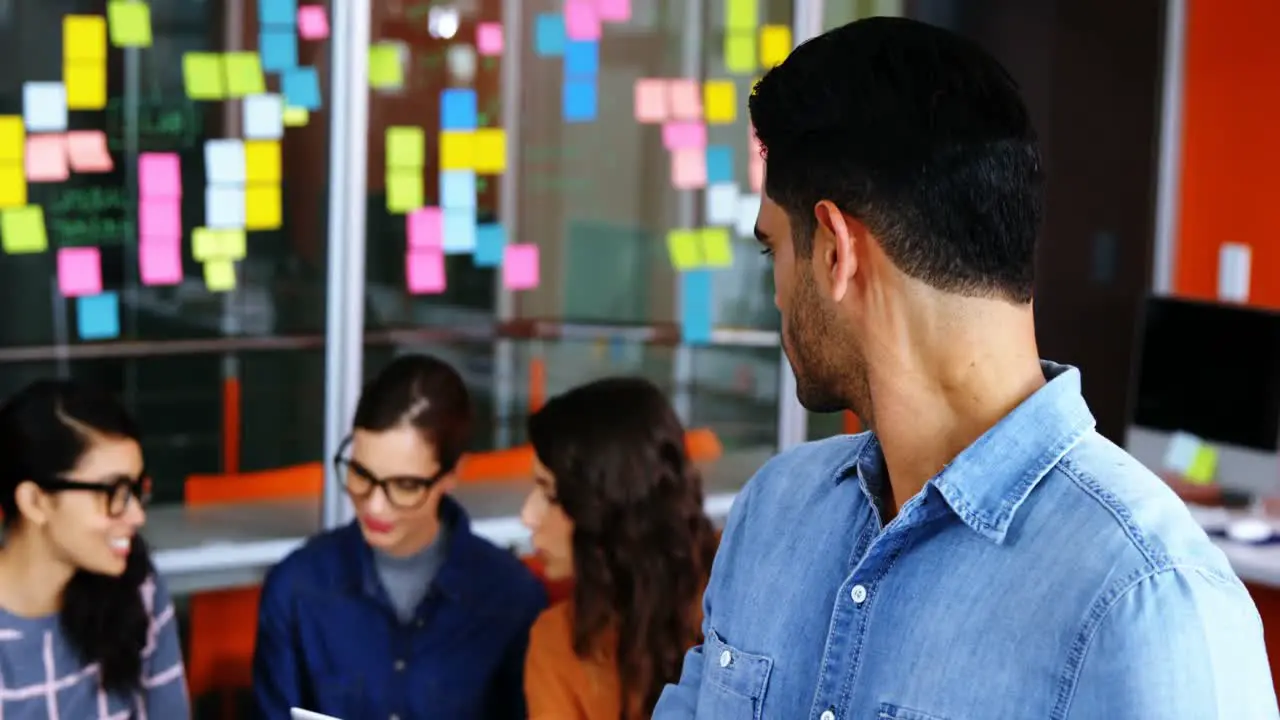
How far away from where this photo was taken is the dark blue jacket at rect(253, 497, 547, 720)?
9.92 feet

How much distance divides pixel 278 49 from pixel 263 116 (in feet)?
0.53

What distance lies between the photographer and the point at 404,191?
13.2 feet

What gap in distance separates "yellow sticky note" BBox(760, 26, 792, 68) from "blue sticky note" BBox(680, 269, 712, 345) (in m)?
0.64

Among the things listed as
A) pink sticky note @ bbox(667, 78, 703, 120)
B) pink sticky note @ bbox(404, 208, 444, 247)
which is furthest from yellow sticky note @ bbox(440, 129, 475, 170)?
pink sticky note @ bbox(667, 78, 703, 120)

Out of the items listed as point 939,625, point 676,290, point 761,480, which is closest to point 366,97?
point 676,290

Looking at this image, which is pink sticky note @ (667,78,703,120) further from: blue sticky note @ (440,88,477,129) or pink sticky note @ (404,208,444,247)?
pink sticky note @ (404,208,444,247)

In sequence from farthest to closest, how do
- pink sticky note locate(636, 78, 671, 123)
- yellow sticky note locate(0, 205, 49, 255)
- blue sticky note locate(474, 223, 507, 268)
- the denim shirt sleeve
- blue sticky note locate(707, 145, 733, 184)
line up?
blue sticky note locate(707, 145, 733, 184)
pink sticky note locate(636, 78, 671, 123)
blue sticky note locate(474, 223, 507, 268)
yellow sticky note locate(0, 205, 49, 255)
the denim shirt sleeve

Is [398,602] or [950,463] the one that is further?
[398,602]

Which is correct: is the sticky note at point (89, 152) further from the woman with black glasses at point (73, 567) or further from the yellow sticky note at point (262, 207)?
the woman with black glasses at point (73, 567)

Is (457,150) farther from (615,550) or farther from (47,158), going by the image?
(615,550)

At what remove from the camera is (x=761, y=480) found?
148cm

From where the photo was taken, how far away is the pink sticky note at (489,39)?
4180mm

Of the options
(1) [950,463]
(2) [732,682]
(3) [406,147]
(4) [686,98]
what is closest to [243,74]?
(3) [406,147]

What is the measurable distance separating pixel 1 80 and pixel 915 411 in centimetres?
284
